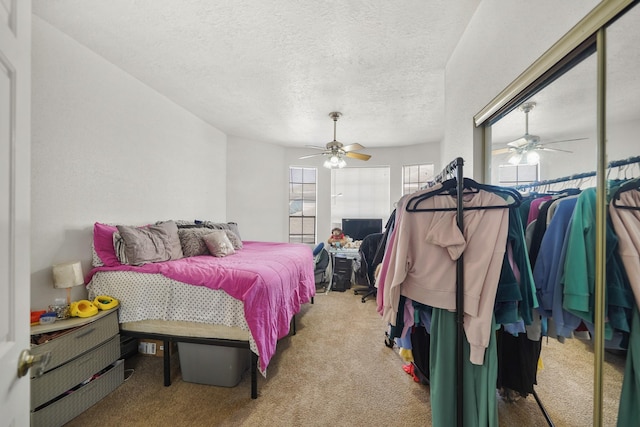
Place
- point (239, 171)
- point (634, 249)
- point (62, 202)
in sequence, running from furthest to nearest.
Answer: point (239, 171) → point (62, 202) → point (634, 249)

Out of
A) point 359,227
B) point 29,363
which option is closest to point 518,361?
point 29,363

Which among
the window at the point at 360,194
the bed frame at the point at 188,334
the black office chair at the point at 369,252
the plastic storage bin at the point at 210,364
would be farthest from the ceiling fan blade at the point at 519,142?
the window at the point at 360,194

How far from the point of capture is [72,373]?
1.69 metres

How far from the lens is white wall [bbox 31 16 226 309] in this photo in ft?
6.51

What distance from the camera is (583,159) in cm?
96

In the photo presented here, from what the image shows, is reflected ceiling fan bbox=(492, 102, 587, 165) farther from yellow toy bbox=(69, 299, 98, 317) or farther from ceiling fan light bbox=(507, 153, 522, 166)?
yellow toy bbox=(69, 299, 98, 317)

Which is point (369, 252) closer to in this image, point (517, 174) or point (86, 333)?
point (517, 174)

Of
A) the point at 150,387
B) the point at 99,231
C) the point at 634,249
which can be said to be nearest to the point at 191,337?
the point at 150,387

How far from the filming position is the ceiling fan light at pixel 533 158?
122 centimetres

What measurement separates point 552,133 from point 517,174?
30cm

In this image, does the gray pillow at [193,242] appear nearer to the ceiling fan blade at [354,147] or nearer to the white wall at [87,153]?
the white wall at [87,153]

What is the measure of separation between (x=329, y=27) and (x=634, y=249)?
217cm

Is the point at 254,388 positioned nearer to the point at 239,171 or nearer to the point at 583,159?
the point at 583,159

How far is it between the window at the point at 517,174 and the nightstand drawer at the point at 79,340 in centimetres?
289
